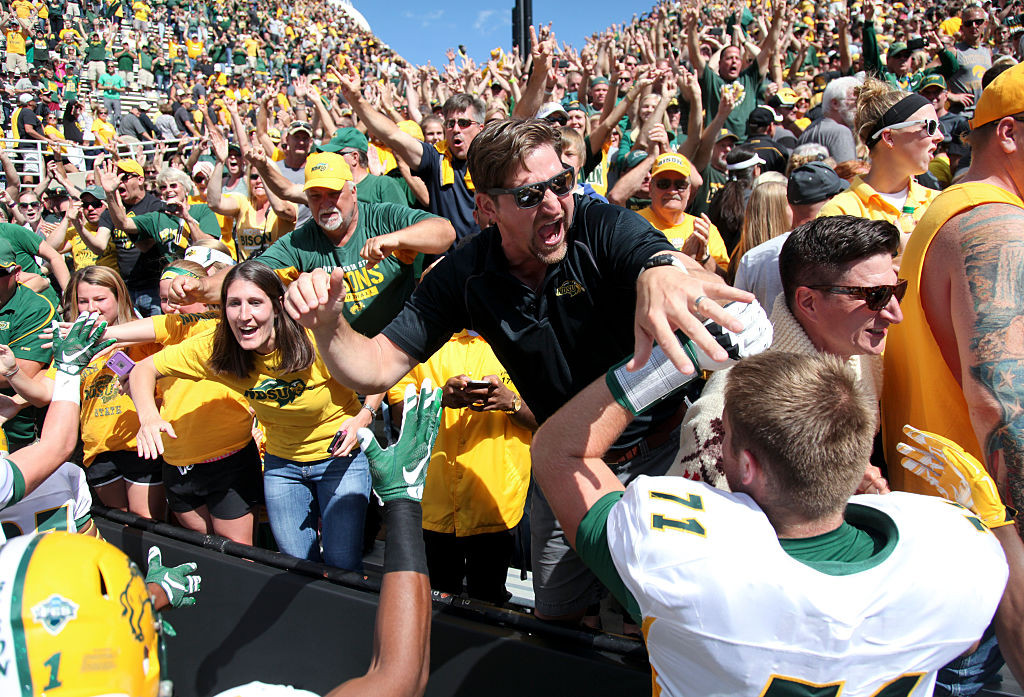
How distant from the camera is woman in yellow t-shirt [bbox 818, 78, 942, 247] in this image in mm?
2902

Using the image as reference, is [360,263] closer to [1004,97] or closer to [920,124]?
[920,124]

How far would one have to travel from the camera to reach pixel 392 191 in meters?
5.14

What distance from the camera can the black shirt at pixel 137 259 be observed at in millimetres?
6211

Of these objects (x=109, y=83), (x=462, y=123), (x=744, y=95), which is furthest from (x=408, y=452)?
(x=109, y=83)

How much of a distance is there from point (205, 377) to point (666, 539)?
2.85 m

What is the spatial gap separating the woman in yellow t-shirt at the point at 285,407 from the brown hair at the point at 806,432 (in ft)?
7.66

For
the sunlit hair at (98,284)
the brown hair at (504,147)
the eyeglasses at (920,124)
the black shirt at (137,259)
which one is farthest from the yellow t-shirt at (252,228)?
the eyeglasses at (920,124)

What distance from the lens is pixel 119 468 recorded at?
4.02 m

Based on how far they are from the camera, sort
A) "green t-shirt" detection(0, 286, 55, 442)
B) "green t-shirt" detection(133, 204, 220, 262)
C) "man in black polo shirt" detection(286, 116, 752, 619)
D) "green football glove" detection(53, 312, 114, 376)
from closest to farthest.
Result: 1. "man in black polo shirt" detection(286, 116, 752, 619)
2. "green football glove" detection(53, 312, 114, 376)
3. "green t-shirt" detection(0, 286, 55, 442)
4. "green t-shirt" detection(133, 204, 220, 262)

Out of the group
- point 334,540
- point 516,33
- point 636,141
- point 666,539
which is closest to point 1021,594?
point 666,539

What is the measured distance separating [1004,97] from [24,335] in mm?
5128

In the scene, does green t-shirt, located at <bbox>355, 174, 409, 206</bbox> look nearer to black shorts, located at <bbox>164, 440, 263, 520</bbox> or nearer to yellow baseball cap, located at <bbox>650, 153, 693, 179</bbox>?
yellow baseball cap, located at <bbox>650, 153, 693, 179</bbox>

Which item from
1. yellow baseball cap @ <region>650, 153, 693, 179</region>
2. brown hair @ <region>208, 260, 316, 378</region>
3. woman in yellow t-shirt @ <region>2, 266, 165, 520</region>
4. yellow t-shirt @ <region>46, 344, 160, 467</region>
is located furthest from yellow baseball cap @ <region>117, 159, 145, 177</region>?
yellow baseball cap @ <region>650, 153, 693, 179</region>

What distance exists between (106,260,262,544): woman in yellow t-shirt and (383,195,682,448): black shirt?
6.04 ft
